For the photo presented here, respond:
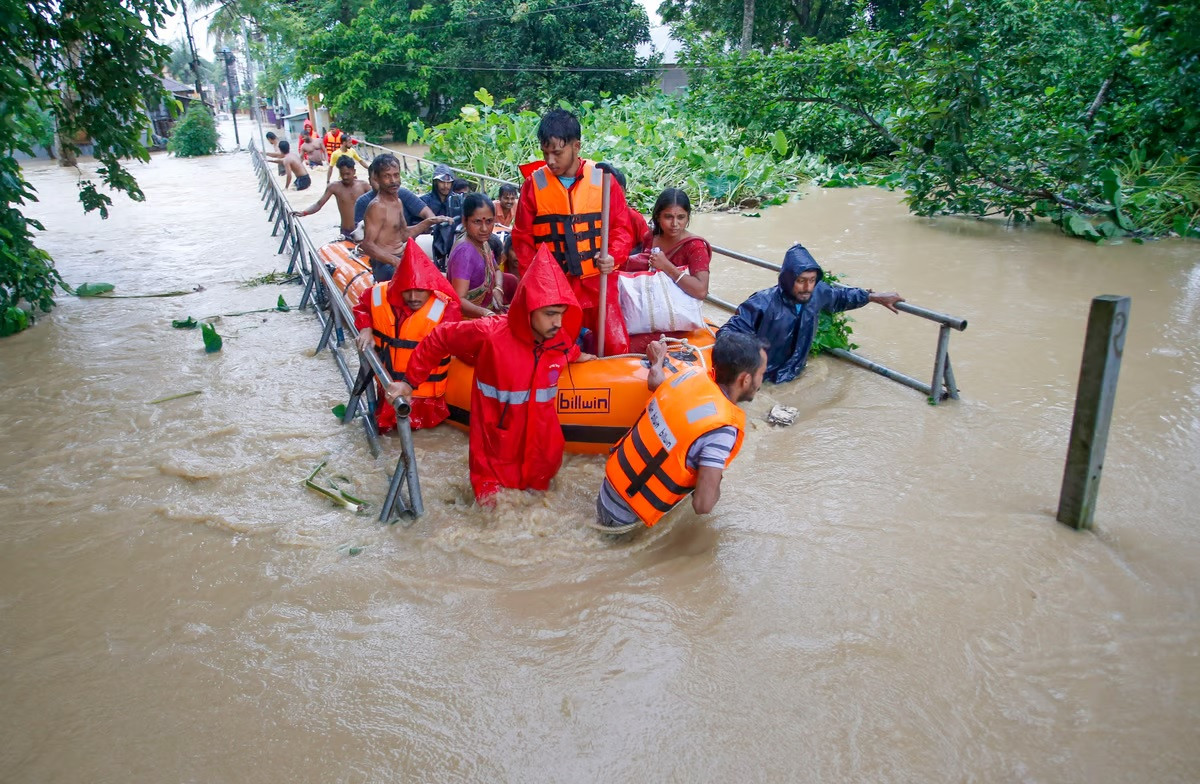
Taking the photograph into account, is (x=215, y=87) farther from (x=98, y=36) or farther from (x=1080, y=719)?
(x=1080, y=719)

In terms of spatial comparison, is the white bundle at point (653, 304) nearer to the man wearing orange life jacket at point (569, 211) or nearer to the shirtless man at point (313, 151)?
the man wearing orange life jacket at point (569, 211)

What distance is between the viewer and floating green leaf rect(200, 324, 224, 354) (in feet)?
21.5

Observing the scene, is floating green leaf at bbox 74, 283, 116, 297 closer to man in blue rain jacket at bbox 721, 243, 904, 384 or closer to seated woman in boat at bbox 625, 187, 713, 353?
seated woman in boat at bbox 625, 187, 713, 353

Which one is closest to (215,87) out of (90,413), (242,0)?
(242,0)

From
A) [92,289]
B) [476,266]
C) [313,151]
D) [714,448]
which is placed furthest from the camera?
[313,151]

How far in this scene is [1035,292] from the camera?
25.9 feet

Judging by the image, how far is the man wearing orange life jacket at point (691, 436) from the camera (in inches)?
123

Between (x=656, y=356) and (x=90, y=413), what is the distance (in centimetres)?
416

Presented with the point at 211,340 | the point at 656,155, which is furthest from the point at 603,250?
the point at 656,155

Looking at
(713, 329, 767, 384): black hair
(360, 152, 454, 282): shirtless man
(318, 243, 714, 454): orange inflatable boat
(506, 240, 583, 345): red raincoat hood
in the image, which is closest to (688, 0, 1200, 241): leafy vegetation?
(360, 152, 454, 282): shirtless man

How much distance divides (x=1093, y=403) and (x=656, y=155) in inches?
457

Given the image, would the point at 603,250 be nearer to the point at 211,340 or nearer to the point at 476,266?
the point at 476,266

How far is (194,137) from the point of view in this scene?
33.0 metres

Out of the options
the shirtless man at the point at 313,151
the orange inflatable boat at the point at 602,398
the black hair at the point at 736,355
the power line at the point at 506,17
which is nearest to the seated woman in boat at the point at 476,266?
the orange inflatable boat at the point at 602,398
